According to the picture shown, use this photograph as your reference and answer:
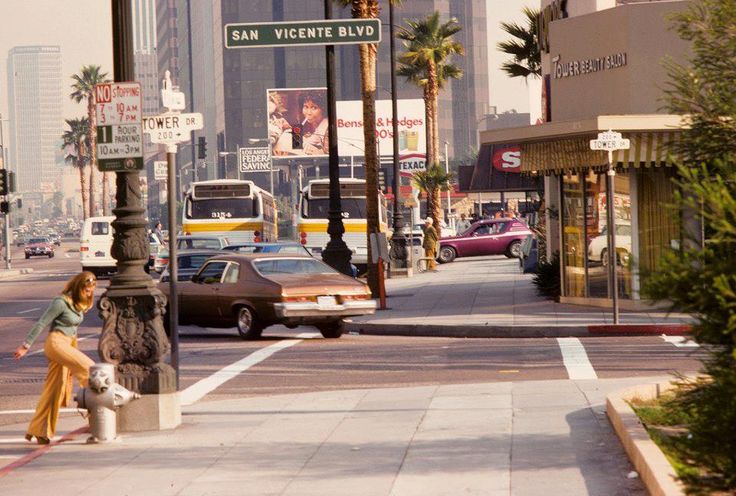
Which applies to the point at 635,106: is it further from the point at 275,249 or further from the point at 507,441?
the point at 507,441

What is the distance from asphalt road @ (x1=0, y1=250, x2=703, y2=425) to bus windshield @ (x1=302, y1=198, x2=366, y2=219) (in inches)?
966

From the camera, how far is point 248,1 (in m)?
176

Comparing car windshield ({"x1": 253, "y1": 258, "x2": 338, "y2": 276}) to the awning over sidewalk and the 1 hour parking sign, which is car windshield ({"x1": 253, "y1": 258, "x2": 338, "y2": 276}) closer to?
the awning over sidewalk

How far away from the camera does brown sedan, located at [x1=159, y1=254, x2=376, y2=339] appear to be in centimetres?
2361

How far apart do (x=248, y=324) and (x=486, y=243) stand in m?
37.9

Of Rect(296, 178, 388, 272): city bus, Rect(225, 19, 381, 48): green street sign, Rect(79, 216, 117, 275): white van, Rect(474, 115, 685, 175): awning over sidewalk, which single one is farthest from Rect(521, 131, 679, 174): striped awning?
Rect(79, 216, 117, 275): white van

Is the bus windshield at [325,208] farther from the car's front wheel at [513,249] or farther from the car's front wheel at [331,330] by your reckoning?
the car's front wheel at [331,330]

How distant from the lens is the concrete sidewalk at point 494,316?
75.8ft

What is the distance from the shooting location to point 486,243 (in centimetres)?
6156

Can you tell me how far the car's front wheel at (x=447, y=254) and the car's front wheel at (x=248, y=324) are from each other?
120 feet

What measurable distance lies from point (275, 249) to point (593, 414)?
2356 centimetres

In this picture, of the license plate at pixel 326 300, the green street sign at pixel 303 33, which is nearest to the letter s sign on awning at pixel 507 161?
the license plate at pixel 326 300

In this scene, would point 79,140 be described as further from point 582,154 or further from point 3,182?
point 582,154

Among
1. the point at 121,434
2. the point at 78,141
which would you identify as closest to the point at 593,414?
the point at 121,434
